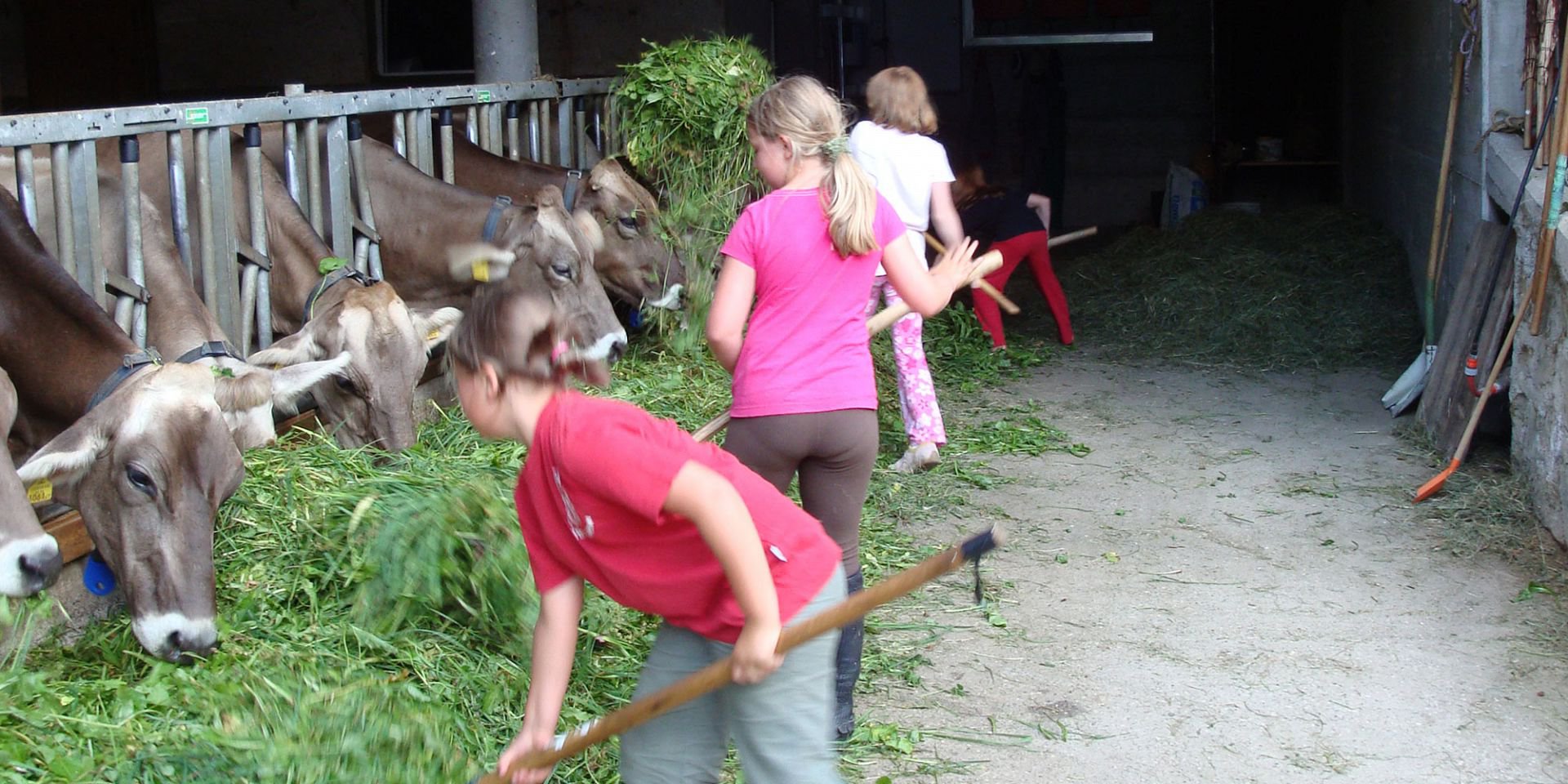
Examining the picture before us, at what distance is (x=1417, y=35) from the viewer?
29.1 feet

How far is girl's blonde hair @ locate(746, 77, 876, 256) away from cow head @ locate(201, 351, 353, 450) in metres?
1.68

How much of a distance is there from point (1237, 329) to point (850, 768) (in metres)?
6.11

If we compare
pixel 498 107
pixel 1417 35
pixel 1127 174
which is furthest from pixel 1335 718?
pixel 1127 174

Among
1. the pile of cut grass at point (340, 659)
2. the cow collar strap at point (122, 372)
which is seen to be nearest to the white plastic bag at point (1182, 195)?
the pile of cut grass at point (340, 659)

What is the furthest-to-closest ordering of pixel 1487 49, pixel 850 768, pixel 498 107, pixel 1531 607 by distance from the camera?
pixel 498 107 → pixel 1487 49 → pixel 1531 607 → pixel 850 768

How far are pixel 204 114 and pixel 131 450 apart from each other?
Result: 190 cm

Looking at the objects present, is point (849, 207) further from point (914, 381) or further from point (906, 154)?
point (914, 381)

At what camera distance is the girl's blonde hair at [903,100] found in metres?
5.31

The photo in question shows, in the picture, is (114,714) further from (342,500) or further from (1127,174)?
(1127,174)

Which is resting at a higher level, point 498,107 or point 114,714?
point 498,107

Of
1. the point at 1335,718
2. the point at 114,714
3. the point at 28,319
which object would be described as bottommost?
the point at 1335,718

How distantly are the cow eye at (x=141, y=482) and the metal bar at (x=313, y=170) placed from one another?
2.33 meters

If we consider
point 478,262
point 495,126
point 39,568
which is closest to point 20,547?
point 39,568

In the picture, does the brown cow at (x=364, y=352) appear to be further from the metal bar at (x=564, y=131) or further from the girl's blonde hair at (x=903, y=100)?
the metal bar at (x=564, y=131)
